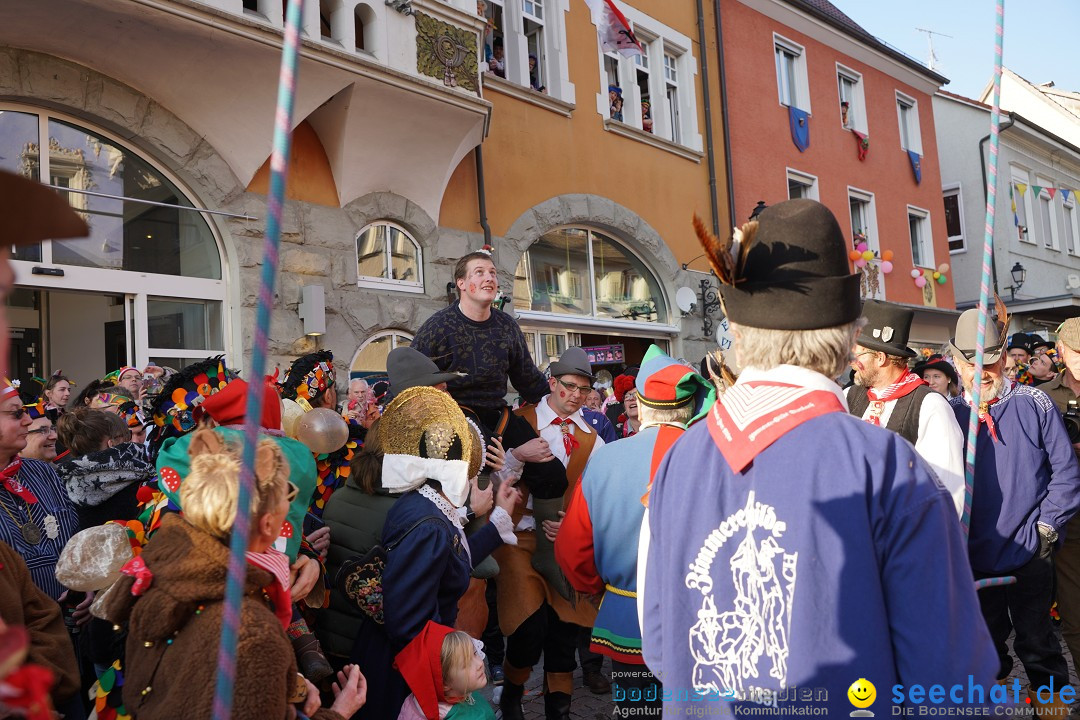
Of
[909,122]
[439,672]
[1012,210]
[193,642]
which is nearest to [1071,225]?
[1012,210]

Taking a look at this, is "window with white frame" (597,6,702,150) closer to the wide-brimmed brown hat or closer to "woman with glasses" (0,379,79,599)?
"woman with glasses" (0,379,79,599)

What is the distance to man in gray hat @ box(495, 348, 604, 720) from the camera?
444 centimetres

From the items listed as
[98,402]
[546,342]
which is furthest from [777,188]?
[98,402]

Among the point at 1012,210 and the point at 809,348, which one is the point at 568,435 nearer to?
the point at 809,348

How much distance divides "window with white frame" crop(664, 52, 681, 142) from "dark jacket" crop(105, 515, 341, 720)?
12.9 meters

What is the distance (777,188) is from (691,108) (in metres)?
2.49

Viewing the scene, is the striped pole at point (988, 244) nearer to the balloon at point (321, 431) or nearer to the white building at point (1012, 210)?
the balloon at point (321, 431)

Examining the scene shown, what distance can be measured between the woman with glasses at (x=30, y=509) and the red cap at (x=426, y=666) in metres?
1.52

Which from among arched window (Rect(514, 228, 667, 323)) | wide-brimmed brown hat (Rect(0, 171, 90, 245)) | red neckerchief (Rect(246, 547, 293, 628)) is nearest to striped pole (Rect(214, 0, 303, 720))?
wide-brimmed brown hat (Rect(0, 171, 90, 245))

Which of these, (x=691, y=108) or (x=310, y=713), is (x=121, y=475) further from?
(x=691, y=108)

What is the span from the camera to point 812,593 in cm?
160

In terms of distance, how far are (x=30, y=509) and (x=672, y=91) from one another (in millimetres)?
12575

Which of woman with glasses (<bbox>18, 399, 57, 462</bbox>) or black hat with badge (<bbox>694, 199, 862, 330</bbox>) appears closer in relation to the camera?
black hat with badge (<bbox>694, 199, 862, 330</bbox>)

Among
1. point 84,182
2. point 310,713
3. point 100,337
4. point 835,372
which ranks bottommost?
point 310,713
